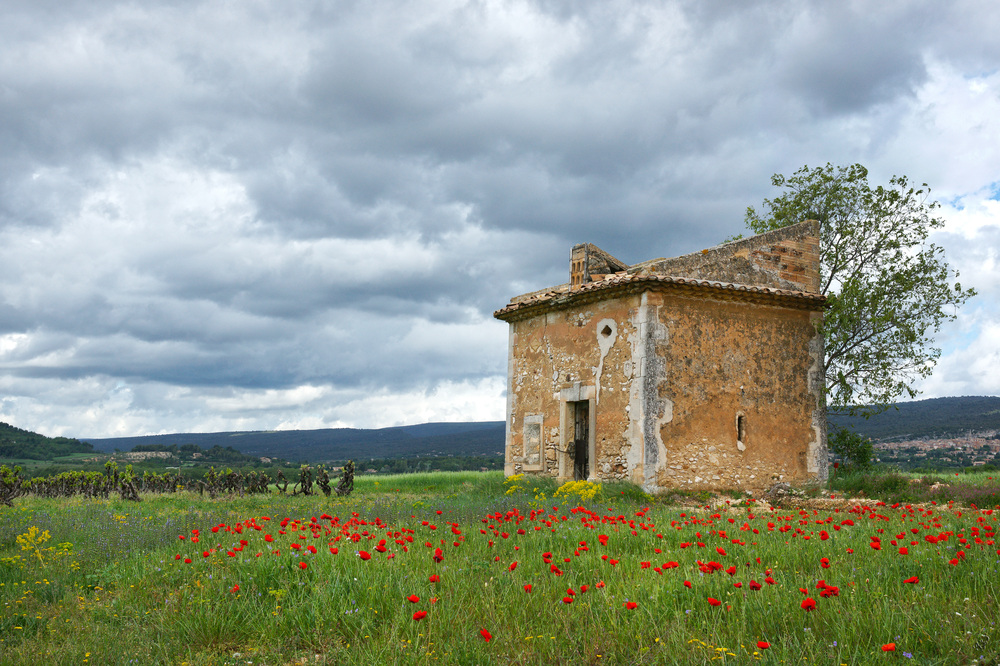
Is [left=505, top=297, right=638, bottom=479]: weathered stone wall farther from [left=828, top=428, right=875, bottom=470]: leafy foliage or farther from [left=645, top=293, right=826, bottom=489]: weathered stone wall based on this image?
[left=828, top=428, right=875, bottom=470]: leafy foliage

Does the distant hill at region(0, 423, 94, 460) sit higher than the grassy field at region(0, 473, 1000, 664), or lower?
lower

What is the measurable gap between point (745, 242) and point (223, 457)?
169ft

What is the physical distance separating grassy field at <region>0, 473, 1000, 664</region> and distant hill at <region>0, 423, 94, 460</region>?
5786cm

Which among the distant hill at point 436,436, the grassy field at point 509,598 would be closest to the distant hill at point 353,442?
the distant hill at point 436,436

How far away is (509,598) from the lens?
16.6 feet

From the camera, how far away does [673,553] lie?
637cm

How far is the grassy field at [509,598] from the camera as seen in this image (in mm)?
4176

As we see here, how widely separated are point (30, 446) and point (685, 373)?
6099cm

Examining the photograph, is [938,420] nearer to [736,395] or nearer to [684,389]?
[736,395]

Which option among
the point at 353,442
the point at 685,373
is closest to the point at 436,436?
the point at 353,442

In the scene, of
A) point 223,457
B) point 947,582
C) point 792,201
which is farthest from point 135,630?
point 223,457

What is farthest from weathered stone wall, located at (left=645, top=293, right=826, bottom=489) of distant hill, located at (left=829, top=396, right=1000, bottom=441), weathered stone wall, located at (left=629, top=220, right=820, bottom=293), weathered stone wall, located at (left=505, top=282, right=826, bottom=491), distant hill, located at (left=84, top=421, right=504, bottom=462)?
distant hill, located at (left=84, top=421, right=504, bottom=462)

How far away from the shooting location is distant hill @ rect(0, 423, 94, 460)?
54.8 metres

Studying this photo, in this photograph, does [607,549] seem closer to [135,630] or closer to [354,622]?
[354,622]
